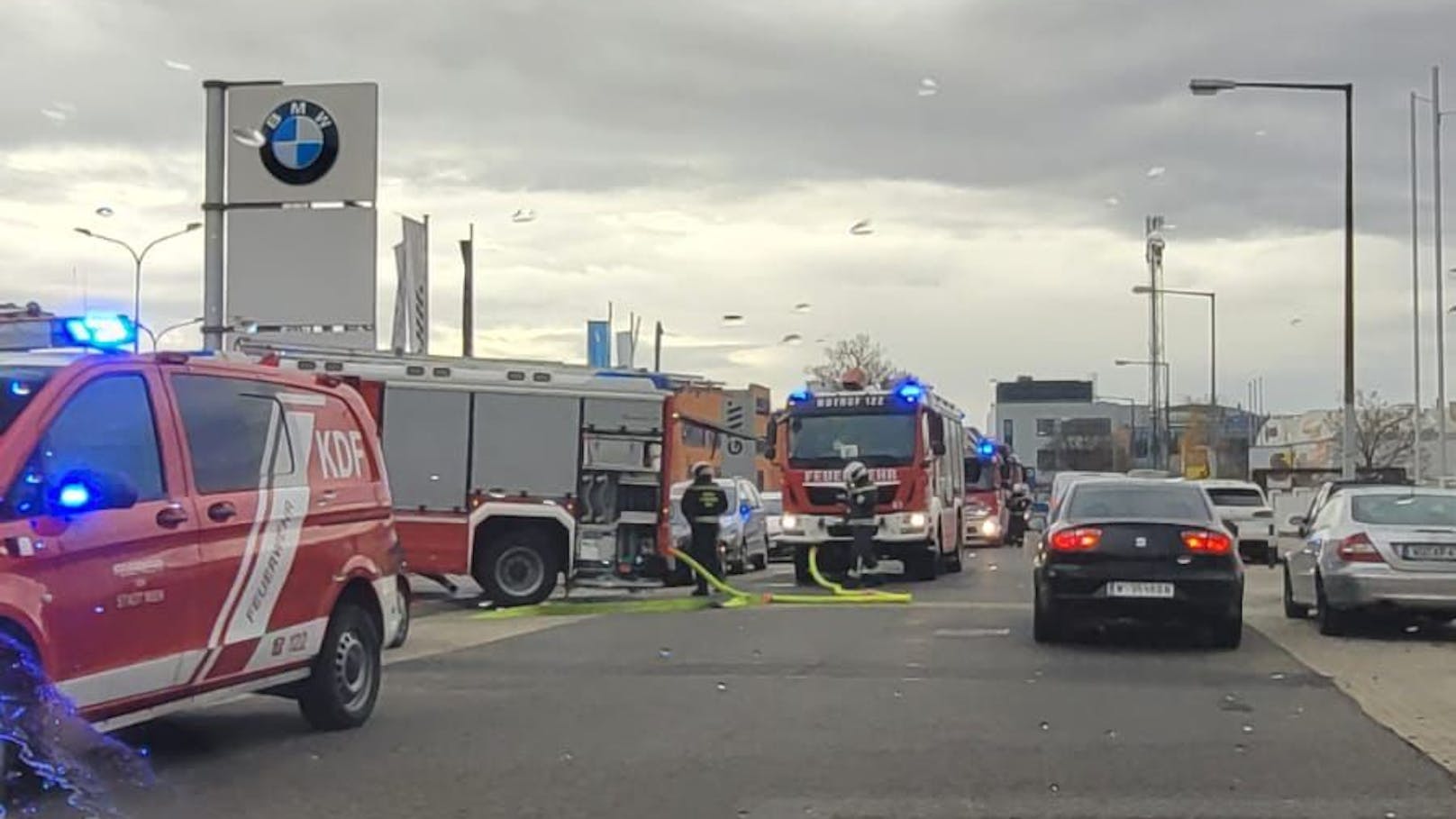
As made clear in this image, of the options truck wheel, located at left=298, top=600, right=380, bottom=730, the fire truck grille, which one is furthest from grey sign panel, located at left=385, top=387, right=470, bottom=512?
truck wheel, located at left=298, top=600, right=380, bottom=730

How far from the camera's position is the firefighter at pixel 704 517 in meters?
22.6

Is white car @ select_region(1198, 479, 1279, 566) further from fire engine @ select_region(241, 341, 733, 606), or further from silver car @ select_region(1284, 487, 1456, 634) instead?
silver car @ select_region(1284, 487, 1456, 634)

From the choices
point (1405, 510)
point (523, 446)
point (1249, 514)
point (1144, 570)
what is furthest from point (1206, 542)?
point (1249, 514)

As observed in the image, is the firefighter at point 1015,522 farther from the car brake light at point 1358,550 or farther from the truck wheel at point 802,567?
the car brake light at point 1358,550

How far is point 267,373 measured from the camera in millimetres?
9789

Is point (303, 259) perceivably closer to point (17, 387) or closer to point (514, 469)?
point (514, 469)

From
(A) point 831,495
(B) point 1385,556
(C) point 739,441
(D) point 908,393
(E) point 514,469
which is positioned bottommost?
(B) point 1385,556

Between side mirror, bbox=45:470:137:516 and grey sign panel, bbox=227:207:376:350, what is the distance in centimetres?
1275

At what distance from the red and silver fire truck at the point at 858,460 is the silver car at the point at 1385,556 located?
885 cm

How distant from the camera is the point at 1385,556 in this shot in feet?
51.2

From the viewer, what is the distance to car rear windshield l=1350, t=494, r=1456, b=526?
15969mm

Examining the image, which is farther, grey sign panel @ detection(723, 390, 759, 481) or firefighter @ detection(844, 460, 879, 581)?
grey sign panel @ detection(723, 390, 759, 481)

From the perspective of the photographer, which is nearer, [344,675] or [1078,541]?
[344,675]

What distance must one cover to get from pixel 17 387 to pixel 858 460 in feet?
59.8
